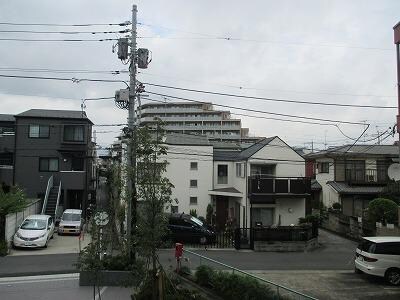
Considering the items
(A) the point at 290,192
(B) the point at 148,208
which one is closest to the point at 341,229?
(A) the point at 290,192

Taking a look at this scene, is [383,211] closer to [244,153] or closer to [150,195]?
[244,153]

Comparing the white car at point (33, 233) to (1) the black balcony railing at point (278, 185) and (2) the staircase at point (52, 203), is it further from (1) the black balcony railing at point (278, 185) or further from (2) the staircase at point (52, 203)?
(1) the black balcony railing at point (278, 185)

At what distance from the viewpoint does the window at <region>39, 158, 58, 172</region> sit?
3766 cm

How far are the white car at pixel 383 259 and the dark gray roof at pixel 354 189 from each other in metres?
19.4

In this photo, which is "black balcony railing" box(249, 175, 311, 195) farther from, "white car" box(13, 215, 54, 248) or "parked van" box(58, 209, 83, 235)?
"white car" box(13, 215, 54, 248)

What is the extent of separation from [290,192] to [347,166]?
9.18 m

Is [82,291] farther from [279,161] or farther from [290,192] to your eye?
[279,161]

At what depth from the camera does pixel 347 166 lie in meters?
37.3

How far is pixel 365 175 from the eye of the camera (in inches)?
1457

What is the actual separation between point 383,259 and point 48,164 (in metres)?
28.7

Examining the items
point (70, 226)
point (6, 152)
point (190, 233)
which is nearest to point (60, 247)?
point (70, 226)

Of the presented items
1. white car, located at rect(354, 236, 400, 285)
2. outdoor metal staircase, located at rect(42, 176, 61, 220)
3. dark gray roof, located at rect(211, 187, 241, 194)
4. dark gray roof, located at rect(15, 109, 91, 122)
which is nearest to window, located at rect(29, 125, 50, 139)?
dark gray roof, located at rect(15, 109, 91, 122)

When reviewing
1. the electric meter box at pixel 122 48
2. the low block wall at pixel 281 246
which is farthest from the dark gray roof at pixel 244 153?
the electric meter box at pixel 122 48

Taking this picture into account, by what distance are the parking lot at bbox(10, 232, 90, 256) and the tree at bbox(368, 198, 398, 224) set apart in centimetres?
1532
